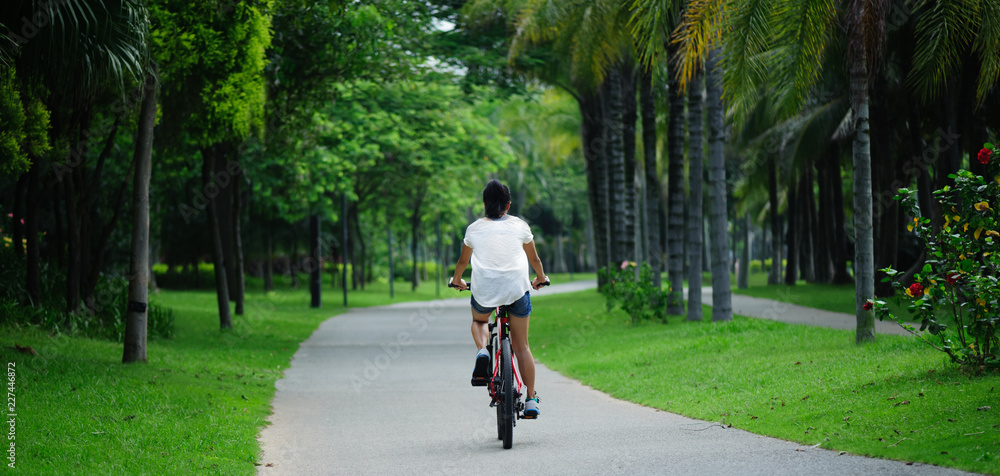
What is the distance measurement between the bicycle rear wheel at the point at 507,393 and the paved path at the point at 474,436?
14 centimetres

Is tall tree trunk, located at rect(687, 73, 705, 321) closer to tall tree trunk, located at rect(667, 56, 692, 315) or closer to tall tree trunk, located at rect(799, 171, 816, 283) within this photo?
tall tree trunk, located at rect(667, 56, 692, 315)

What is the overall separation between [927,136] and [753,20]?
17.8m

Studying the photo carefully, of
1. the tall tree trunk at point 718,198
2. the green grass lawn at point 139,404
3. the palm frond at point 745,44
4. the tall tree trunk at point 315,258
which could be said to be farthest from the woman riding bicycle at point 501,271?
the tall tree trunk at point 315,258

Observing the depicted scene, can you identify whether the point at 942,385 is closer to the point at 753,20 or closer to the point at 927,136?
the point at 753,20

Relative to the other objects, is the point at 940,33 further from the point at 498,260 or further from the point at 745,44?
the point at 498,260

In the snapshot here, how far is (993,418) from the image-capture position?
6453mm

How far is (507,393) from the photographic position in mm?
6793

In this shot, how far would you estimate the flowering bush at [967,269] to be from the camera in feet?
25.4

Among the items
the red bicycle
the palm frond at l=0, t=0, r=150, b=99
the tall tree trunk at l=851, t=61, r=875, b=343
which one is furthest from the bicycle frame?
the tall tree trunk at l=851, t=61, r=875, b=343

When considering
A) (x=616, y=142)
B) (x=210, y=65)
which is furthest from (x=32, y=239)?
(x=616, y=142)

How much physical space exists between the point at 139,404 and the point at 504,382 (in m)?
3.69

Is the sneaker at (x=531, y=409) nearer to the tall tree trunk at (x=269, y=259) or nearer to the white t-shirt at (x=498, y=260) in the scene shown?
the white t-shirt at (x=498, y=260)

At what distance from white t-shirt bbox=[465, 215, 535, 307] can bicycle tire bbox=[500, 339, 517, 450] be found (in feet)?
1.19

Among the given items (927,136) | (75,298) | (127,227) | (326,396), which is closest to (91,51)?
(326,396)
